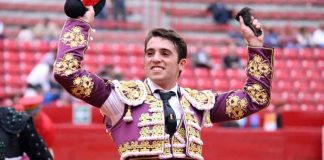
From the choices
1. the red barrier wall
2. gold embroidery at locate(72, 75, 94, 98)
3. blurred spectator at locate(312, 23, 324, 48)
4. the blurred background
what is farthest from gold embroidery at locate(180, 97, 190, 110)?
blurred spectator at locate(312, 23, 324, 48)

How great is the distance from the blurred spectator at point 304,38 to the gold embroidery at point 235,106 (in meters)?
13.0

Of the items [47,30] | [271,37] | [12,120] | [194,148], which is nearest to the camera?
[194,148]

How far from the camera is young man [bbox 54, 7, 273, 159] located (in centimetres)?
361

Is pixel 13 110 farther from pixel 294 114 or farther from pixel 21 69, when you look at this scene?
pixel 21 69

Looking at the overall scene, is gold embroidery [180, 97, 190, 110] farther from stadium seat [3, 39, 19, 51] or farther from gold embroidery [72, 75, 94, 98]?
stadium seat [3, 39, 19, 51]

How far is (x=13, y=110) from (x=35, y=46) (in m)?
10.6

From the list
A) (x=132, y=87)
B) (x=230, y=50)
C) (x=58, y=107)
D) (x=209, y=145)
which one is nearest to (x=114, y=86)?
(x=132, y=87)

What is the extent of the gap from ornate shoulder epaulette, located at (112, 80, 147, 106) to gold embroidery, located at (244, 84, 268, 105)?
0.48 m

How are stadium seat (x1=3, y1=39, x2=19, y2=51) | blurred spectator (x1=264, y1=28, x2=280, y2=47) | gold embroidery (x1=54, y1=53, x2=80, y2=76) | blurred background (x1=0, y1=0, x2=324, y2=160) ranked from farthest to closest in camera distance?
blurred spectator (x1=264, y1=28, x2=280, y2=47), stadium seat (x1=3, y1=39, x2=19, y2=51), blurred background (x1=0, y1=0, x2=324, y2=160), gold embroidery (x1=54, y1=53, x2=80, y2=76)

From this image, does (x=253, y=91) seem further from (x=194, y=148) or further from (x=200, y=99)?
(x=194, y=148)

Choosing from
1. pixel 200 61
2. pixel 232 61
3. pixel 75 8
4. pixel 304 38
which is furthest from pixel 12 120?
pixel 304 38

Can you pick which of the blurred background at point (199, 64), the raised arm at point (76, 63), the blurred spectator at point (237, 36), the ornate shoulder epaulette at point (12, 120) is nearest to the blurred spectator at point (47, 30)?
the blurred background at point (199, 64)

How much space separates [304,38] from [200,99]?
1330cm

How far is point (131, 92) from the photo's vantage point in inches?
150
